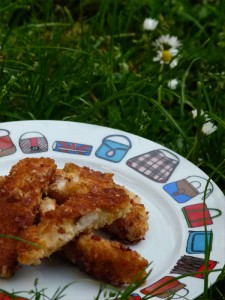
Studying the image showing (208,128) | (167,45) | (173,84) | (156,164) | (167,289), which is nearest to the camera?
(167,289)

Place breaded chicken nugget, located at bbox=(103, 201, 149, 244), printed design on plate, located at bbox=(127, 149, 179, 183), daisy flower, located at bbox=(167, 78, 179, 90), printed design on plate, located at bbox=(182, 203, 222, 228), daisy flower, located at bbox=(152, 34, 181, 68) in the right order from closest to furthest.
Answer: breaded chicken nugget, located at bbox=(103, 201, 149, 244) < printed design on plate, located at bbox=(182, 203, 222, 228) < printed design on plate, located at bbox=(127, 149, 179, 183) < daisy flower, located at bbox=(167, 78, 179, 90) < daisy flower, located at bbox=(152, 34, 181, 68)

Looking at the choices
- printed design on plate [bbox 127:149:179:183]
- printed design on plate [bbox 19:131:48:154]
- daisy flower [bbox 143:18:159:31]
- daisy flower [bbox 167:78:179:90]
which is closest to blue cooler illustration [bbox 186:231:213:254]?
printed design on plate [bbox 127:149:179:183]

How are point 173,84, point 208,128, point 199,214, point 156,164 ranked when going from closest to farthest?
point 199,214, point 156,164, point 208,128, point 173,84

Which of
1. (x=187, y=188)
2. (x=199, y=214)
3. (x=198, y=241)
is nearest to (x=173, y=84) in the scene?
(x=187, y=188)

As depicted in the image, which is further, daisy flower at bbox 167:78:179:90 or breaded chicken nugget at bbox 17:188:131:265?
daisy flower at bbox 167:78:179:90

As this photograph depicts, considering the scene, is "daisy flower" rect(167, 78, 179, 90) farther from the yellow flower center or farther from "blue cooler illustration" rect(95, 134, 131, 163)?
"blue cooler illustration" rect(95, 134, 131, 163)

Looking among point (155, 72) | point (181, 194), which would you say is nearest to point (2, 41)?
point (155, 72)

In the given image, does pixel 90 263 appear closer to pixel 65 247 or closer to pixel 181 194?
pixel 65 247

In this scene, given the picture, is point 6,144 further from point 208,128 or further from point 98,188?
point 208,128
